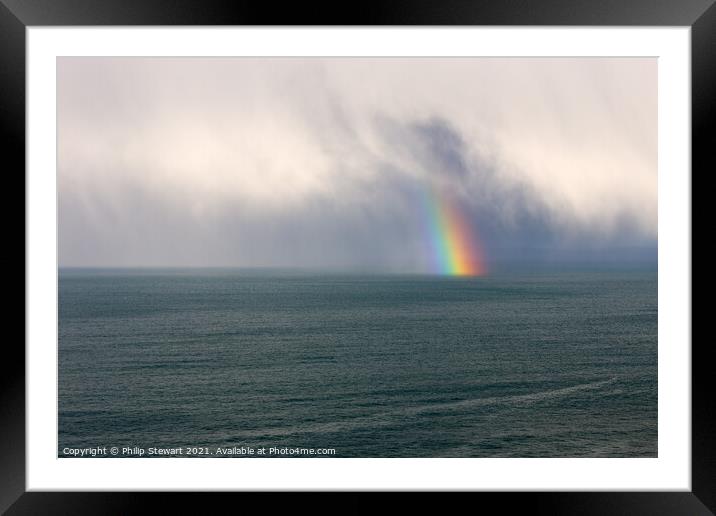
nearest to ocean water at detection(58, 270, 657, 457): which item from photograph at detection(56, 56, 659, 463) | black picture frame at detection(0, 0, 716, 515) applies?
photograph at detection(56, 56, 659, 463)

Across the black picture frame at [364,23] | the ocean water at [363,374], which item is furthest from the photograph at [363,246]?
the black picture frame at [364,23]

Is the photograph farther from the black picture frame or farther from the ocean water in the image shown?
the black picture frame

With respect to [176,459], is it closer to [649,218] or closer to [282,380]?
[282,380]

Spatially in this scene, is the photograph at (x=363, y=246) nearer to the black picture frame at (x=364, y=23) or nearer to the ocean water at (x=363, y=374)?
the ocean water at (x=363, y=374)

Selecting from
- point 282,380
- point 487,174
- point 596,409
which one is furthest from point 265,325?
point 487,174

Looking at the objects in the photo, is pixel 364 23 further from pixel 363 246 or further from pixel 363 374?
pixel 363 246

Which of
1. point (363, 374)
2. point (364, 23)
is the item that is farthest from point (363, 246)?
point (364, 23)
